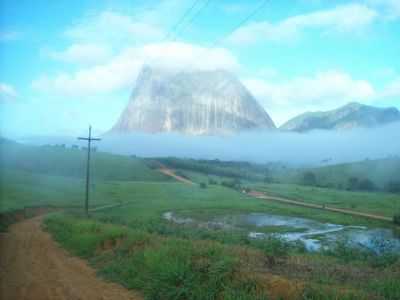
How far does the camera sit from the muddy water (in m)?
44.7

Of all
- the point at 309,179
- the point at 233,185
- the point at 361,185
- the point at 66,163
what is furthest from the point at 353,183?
the point at 66,163

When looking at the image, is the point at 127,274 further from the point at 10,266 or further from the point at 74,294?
the point at 10,266

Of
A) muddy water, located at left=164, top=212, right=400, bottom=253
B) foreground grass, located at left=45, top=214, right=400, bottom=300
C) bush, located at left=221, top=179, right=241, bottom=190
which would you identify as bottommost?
muddy water, located at left=164, top=212, right=400, bottom=253

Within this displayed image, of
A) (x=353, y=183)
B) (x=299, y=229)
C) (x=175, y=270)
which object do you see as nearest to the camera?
(x=175, y=270)

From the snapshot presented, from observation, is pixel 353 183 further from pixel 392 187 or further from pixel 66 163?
pixel 66 163

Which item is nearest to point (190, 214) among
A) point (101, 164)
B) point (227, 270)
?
point (227, 270)

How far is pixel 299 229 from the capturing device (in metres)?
51.8

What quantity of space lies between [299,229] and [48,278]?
42318 millimetres

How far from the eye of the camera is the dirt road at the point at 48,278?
40.9 ft

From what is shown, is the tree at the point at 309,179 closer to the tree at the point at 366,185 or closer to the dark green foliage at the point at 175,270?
the tree at the point at 366,185

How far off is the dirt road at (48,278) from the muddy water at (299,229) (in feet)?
90.8

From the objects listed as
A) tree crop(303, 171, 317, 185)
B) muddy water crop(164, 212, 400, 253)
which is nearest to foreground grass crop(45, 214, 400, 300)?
muddy water crop(164, 212, 400, 253)

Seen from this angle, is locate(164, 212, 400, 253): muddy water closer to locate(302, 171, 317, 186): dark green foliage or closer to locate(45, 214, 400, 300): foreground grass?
locate(45, 214, 400, 300): foreground grass

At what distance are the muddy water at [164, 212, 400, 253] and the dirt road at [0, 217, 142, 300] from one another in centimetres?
2769
